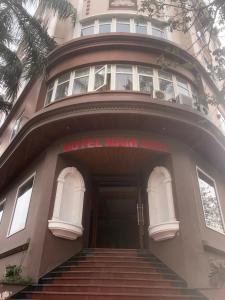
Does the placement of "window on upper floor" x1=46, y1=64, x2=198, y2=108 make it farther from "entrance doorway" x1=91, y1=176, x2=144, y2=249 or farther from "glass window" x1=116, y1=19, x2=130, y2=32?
"entrance doorway" x1=91, y1=176, x2=144, y2=249

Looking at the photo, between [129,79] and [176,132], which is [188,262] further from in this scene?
[129,79]

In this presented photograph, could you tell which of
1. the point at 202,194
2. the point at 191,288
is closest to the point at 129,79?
the point at 202,194

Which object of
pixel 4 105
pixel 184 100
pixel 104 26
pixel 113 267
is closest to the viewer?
pixel 113 267

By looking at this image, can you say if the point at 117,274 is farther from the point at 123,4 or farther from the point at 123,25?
the point at 123,4

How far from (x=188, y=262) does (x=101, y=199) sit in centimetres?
540

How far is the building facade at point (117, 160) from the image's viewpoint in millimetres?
8352

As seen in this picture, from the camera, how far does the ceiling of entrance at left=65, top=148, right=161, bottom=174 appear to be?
30.9ft

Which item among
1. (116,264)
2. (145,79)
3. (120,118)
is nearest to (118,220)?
(116,264)

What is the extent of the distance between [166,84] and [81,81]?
11.0ft

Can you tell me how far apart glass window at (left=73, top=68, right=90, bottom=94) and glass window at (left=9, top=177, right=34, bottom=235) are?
3832mm

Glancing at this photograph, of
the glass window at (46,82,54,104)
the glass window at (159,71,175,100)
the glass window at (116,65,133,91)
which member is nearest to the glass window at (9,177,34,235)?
the glass window at (46,82,54,104)

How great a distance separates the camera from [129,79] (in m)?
11.0

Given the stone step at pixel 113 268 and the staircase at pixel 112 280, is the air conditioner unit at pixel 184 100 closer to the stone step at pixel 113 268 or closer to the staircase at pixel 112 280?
the staircase at pixel 112 280

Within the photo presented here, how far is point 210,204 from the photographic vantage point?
997 cm
